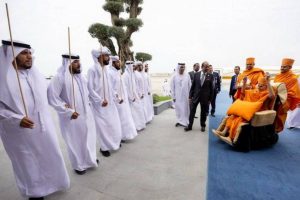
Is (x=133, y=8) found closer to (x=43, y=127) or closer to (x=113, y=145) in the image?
(x=113, y=145)

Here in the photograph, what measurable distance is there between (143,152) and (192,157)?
0.93 meters

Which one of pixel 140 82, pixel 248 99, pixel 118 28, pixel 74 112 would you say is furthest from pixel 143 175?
pixel 118 28

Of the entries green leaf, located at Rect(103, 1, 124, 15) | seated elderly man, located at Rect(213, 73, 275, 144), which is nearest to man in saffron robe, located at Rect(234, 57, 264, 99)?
seated elderly man, located at Rect(213, 73, 275, 144)

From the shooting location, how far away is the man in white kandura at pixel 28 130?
232cm

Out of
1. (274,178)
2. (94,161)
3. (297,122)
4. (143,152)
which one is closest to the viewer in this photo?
(274,178)

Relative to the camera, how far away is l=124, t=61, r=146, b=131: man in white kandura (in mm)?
5621

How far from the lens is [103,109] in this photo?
158 inches

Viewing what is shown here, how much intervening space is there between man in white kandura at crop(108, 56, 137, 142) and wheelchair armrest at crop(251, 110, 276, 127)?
8.05 ft

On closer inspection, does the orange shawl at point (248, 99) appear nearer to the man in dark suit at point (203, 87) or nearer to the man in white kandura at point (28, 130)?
the man in dark suit at point (203, 87)

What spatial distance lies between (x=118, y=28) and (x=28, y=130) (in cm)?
722

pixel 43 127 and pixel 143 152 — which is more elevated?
pixel 43 127

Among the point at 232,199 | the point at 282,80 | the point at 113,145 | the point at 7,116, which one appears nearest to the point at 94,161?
the point at 113,145

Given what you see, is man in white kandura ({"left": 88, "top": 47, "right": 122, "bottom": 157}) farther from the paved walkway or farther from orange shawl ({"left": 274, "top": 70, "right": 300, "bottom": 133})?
orange shawl ({"left": 274, "top": 70, "right": 300, "bottom": 133})

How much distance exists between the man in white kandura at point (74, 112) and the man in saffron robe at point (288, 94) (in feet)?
12.2
